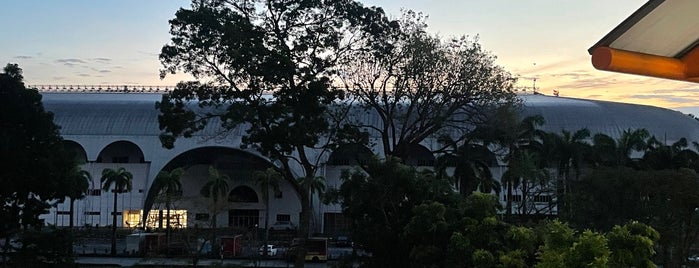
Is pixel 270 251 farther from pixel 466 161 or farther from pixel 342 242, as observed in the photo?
pixel 466 161

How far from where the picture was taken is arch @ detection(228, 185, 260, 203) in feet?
198

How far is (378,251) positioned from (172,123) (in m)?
9.40

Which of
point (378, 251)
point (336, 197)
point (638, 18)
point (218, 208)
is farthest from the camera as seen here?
point (218, 208)

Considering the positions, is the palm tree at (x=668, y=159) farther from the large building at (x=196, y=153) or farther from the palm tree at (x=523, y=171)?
the large building at (x=196, y=153)

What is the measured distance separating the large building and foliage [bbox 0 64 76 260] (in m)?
28.2

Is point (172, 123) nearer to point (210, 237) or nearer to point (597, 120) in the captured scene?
point (210, 237)

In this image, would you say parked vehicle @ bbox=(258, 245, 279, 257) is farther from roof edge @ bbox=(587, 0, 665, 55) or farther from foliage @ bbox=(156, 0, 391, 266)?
roof edge @ bbox=(587, 0, 665, 55)

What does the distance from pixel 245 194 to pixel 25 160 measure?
36.5 meters

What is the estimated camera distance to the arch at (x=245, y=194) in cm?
6025

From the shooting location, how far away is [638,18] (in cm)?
309

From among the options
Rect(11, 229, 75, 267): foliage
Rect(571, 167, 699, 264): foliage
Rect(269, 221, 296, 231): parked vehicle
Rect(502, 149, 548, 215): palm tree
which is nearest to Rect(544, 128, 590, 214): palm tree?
Rect(502, 149, 548, 215): palm tree

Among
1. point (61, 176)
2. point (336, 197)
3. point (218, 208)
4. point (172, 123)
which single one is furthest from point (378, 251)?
point (218, 208)

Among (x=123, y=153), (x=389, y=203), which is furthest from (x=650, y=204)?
(x=123, y=153)

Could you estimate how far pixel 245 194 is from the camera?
199 ft
